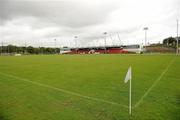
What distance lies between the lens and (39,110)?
701cm

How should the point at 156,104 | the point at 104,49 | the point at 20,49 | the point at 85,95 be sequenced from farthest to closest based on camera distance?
the point at 20,49 → the point at 104,49 → the point at 85,95 → the point at 156,104

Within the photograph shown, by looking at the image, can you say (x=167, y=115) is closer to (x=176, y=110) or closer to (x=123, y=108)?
(x=176, y=110)

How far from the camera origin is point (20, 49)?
151000mm

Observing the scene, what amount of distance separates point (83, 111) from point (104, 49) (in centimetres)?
13415

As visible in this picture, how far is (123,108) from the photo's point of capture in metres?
7.14

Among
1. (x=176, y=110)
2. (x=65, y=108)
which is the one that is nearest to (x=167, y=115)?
(x=176, y=110)

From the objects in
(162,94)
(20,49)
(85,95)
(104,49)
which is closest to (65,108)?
(85,95)

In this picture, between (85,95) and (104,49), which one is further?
(104,49)

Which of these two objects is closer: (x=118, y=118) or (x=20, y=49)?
(x=118, y=118)

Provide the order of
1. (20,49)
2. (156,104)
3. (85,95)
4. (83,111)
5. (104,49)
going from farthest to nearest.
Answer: (20,49), (104,49), (85,95), (156,104), (83,111)

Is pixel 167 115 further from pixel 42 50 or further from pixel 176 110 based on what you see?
pixel 42 50

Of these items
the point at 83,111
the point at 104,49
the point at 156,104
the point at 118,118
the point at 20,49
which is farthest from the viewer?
the point at 20,49

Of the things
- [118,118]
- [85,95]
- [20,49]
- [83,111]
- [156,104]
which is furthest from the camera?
[20,49]

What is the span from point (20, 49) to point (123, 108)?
511ft
